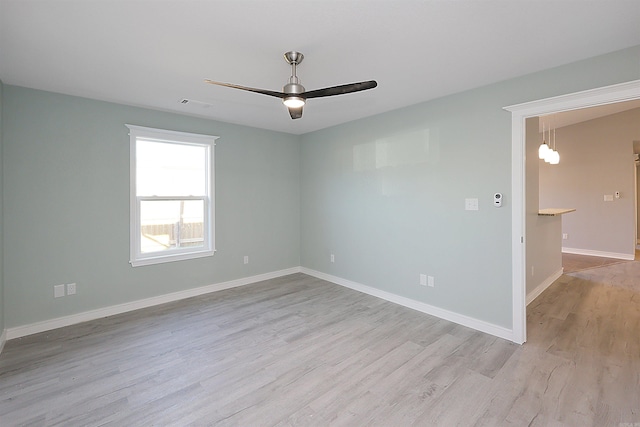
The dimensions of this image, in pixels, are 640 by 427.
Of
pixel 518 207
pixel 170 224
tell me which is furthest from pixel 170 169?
pixel 518 207

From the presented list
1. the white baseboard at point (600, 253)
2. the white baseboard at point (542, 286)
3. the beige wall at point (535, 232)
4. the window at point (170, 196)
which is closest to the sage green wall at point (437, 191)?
the beige wall at point (535, 232)

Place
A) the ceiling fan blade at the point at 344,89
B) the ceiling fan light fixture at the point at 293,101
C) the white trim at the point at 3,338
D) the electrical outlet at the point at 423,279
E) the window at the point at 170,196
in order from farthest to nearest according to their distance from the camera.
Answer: the window at the point at 170,196 < the electrical outlet at the point at 423,279 < the white trim at the point at 3,338 < the ceiling fan light fixture at the point at 293,101 < the ceiling fan blade at the point at 344,89

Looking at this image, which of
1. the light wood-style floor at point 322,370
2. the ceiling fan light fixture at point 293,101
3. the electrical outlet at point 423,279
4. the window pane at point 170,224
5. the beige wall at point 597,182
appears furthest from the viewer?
the beige wall at point 597,182

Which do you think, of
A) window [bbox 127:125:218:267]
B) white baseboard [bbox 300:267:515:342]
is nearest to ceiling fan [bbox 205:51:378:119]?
window [bbox 127:125:218:267]

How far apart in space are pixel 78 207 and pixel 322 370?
3.23 m

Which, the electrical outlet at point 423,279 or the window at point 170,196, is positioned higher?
the window at point 170,196

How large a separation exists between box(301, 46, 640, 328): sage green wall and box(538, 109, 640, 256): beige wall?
3888mm

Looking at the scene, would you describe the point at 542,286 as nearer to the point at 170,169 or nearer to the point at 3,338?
the point at 170,169

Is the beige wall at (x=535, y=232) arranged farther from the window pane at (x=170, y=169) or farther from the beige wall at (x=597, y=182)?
the window pane at (x=170, y=169)

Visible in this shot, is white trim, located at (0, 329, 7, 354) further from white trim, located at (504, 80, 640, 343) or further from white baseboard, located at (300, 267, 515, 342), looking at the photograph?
white trim, located at (504, 80, 640, 343)

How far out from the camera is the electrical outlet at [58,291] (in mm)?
3195

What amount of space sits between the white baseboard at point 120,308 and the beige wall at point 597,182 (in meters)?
6.26

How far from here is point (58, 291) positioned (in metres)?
3.21

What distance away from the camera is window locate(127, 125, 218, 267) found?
3.74 metres
